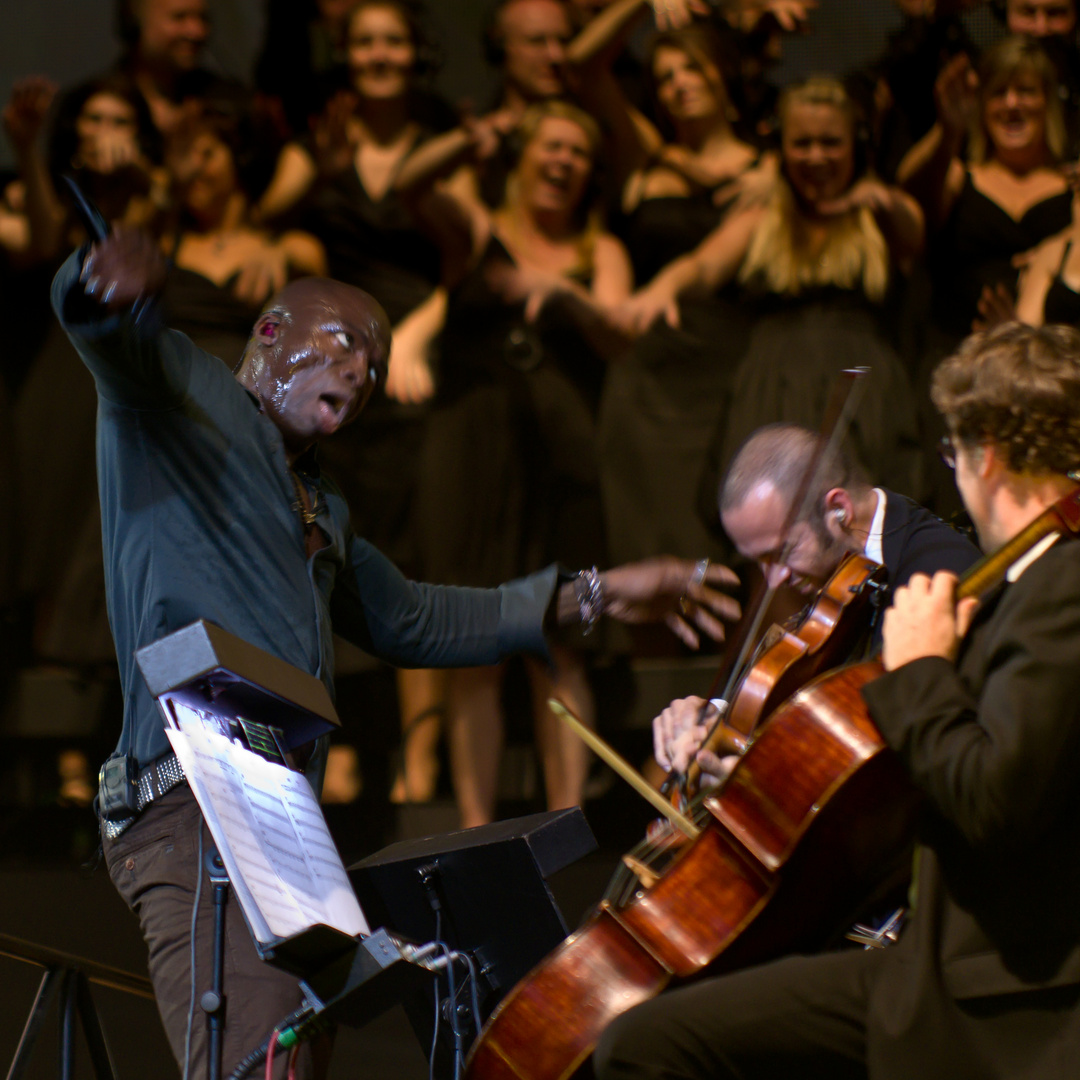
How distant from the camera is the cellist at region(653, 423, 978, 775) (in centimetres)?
251

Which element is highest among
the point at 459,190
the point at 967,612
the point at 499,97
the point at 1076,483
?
the point at 499,97

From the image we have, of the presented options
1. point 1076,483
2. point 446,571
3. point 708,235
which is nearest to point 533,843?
point 1076,483

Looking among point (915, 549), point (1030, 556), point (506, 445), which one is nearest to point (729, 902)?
point (1030, 556)

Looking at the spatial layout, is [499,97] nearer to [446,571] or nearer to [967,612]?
[446,571]

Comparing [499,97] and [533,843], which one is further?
[499,97]

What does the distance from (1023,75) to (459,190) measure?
2.48m

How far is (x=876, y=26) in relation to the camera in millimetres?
5328

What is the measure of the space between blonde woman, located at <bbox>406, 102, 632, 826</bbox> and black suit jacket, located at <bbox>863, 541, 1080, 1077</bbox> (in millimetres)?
3627

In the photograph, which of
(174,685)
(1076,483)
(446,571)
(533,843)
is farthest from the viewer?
(446,571)

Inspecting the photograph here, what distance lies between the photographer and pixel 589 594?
251cm

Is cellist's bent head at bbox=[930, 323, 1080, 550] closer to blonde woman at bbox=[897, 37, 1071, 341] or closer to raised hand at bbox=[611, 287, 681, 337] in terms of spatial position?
raised hand at bbox=[611, 287, 681, 337]

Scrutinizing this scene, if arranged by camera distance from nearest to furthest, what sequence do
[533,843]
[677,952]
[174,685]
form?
1. [174,685]
2. [677,952]
3. [533,843]

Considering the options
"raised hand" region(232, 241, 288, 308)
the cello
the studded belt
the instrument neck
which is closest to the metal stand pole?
the studded belt

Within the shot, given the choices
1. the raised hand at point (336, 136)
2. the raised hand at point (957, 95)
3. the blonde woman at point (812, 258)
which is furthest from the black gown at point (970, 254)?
the raised hand at point (336, 136)
